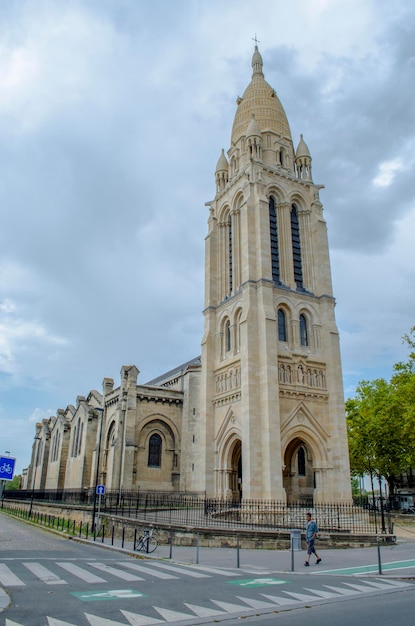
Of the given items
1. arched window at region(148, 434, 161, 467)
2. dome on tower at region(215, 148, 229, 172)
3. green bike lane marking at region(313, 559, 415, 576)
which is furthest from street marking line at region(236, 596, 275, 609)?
dome on tower at region(215, 148, 229, 172)

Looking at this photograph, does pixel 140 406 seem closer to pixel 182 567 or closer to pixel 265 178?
pixel 265 178

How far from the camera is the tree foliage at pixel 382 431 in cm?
3925

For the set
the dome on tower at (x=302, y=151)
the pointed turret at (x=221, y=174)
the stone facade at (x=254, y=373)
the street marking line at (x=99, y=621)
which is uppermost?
the dome on tower at (x=302, y=151)

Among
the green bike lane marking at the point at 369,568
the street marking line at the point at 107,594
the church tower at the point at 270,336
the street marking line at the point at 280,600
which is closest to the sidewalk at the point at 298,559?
the green bike lane marking at the point at 369,568

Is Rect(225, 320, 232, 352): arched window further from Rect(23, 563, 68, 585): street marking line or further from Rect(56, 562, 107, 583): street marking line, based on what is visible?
Rect(23, 563, 68, 585): street marking line

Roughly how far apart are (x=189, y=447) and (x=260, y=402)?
9.66 metres

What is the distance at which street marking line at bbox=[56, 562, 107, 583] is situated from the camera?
11.0m

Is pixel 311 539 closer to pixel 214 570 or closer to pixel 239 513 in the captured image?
pixel 214 570

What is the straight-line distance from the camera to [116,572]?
1228 cm

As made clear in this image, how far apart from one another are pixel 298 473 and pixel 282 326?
35.2 feet

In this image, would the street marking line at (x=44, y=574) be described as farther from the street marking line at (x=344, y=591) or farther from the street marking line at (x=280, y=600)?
the street marking line at (x=344, y=591)

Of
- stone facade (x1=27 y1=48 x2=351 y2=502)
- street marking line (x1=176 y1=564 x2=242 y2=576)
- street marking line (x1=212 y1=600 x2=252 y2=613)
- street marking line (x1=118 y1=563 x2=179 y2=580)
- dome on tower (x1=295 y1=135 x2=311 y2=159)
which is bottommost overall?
street marking line (x1=176 y1=564 x2=242 y2=576)

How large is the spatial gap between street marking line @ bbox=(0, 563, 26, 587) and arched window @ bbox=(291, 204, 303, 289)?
2993cm

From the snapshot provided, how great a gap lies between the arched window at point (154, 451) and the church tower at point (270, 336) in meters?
4.72
